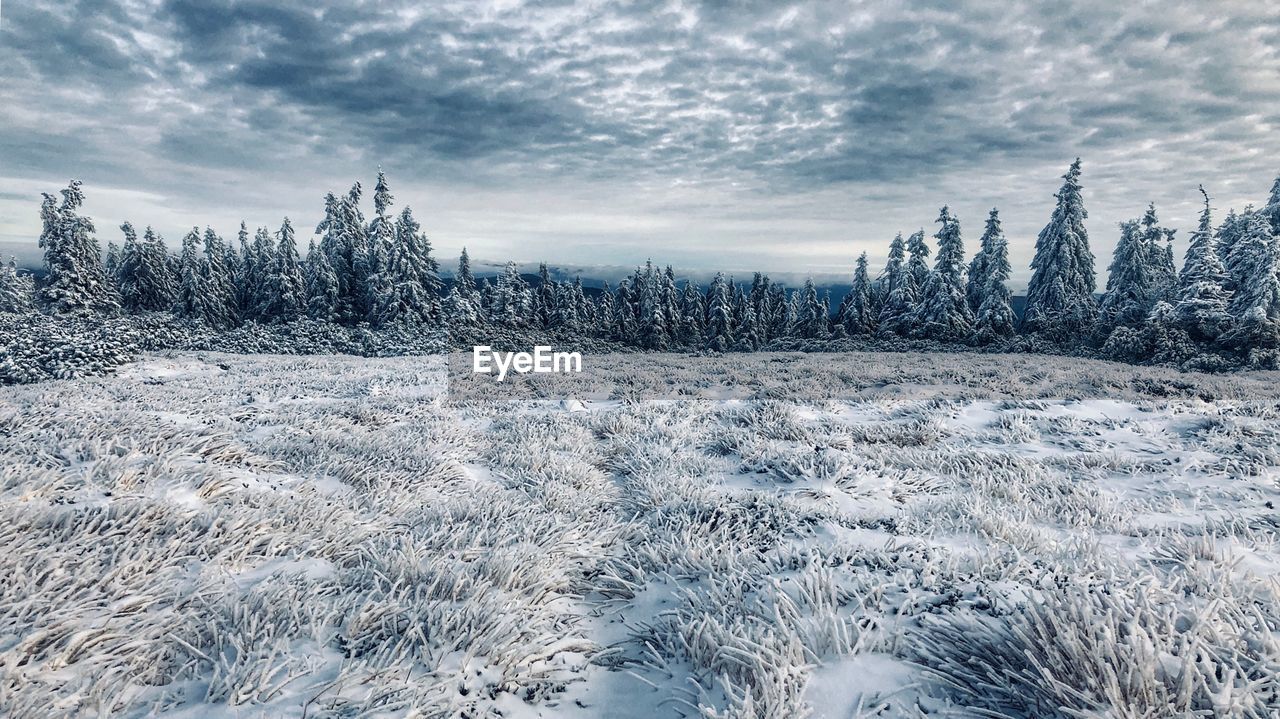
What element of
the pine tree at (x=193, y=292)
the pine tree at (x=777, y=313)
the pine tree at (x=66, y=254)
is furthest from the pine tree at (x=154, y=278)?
the pine tree at (x=777, y=313)

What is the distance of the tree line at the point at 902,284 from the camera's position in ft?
86.7

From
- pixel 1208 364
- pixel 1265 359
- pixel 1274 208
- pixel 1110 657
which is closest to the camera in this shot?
pixel 1110 657

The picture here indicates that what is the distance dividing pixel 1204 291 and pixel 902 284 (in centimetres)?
1677

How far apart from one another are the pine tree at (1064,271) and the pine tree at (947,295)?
16.0 feet

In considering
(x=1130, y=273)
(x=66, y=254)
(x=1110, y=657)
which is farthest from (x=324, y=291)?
(x=1130, y=273)

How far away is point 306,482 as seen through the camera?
18.6 ft

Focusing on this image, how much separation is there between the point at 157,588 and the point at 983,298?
150 feet

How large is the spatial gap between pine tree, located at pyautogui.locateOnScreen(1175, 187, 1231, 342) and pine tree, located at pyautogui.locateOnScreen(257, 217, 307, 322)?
55.2 m

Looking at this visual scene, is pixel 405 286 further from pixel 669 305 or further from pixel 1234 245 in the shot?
pixel 1234 245

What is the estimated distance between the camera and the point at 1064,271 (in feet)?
123

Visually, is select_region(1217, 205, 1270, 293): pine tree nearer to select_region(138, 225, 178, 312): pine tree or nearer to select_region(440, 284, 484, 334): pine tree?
select_region(440, 284, 484, 334): pine tree

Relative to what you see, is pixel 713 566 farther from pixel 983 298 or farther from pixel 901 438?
pixel 983 298

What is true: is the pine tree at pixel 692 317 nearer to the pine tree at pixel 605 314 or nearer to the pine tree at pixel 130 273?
the pine tree at pixel 605 314

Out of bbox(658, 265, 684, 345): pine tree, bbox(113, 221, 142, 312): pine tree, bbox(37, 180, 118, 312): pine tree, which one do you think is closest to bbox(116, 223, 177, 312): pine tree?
bbox(113, 221, 142, 312): pine tree
